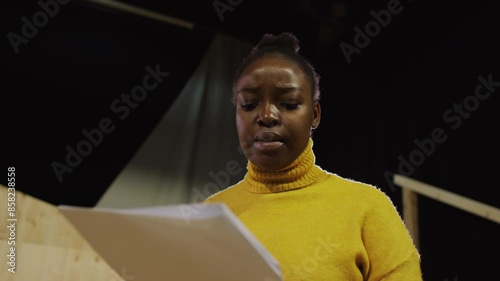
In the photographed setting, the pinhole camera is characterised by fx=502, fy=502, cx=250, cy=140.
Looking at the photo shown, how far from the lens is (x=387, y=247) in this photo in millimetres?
713

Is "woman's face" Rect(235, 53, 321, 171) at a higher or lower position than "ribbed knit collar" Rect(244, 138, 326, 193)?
higher

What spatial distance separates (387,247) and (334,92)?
182cm

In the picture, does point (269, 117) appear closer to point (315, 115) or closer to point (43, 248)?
point (315, 115)

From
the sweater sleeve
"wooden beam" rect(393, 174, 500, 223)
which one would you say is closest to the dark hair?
the sweater sleeve

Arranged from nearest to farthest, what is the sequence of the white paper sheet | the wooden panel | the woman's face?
1. the white paper sheet
2. the woman's face
3. the wooden panel

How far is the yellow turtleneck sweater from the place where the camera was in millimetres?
701

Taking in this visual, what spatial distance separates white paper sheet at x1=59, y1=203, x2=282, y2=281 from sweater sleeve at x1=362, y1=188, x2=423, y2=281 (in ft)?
0.81

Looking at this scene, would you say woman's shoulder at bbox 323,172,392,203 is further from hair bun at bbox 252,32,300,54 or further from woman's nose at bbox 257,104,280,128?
hair bun at bbox 252,32,300,54

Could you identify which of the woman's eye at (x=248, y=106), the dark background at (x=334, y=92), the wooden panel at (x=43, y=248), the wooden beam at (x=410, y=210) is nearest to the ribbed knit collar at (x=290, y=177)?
the woman's eye at (x=248, y=106)

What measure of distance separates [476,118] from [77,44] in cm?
168

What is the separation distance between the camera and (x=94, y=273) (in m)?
1.84

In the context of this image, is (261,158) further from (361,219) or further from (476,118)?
(476,118)

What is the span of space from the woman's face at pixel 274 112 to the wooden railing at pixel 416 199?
1393mm

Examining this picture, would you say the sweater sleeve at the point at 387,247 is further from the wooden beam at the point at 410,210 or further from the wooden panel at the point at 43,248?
the wooden beam at the point at 410,210
